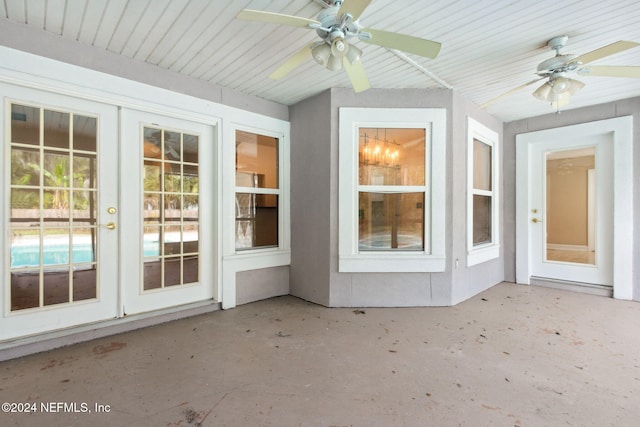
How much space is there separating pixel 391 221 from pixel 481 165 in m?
1.78

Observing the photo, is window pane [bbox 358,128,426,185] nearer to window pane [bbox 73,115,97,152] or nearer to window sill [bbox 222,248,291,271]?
window sill [bbox 222,248,291,271]

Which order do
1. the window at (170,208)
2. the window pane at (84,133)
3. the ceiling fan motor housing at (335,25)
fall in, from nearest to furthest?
1. the ceiling fan motor housing at (335,25)
2. the window pane at (84,133)
3. the window at (170,208)

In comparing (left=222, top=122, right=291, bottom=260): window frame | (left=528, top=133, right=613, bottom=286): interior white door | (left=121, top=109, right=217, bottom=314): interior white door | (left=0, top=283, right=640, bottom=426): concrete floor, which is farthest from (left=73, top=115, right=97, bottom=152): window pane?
(left=528, top=133, right=613, bottom=286): interior white door

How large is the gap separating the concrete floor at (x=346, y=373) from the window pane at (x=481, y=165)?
6.03 ft

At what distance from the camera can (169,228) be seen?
120 inches

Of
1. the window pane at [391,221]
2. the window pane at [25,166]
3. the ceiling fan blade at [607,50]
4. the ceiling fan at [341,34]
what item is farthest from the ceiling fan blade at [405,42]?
the window pane at [25,166]

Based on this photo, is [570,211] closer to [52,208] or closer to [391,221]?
[391,221]

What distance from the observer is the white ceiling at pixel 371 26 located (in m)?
2.05

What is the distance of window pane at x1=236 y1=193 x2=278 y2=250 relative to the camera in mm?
3607

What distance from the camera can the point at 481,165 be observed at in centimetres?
416

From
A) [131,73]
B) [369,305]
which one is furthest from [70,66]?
[369,305]

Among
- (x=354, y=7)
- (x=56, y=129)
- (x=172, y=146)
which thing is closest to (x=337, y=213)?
(x=172, y=146)

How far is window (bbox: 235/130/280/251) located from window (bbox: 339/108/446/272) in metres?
0.99

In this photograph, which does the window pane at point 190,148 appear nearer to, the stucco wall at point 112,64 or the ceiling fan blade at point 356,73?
the stucco wall at point 112,64
